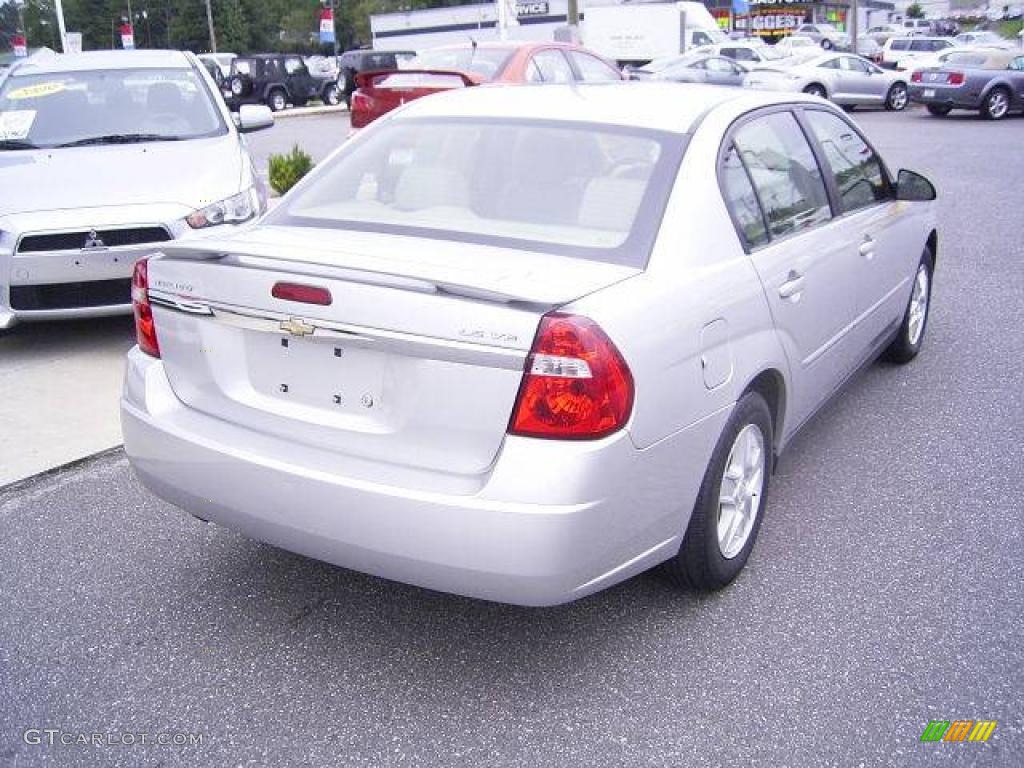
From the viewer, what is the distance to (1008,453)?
441 cm

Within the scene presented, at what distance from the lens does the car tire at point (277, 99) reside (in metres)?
32.9

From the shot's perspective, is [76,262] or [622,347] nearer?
[622,347]

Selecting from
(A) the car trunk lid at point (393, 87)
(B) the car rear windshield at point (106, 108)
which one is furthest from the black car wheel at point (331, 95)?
(B) the car rear windshield at point (106, 108)

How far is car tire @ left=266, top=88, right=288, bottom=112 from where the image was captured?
32875 millimetres

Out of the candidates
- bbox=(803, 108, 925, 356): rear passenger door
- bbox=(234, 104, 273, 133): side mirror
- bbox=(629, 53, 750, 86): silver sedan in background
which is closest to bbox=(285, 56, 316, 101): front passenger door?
bbox=(629, 53, 750, 86): silver sedan in background

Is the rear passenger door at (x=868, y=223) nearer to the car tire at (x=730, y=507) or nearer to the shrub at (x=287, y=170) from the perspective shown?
the car tire at (x=730, y=507)

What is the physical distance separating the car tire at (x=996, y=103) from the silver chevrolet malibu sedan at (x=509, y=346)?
20.2 metres

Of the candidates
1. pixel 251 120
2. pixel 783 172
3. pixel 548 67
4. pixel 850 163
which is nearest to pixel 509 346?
pixel 783 172

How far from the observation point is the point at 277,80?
3284cm

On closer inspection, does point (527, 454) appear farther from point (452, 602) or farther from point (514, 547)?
point (452, 602)

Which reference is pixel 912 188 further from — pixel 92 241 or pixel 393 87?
pixel 393 87

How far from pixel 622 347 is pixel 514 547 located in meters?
0.58

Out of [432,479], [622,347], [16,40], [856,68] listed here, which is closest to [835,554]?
[622,347]

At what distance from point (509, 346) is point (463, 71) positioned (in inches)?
386
